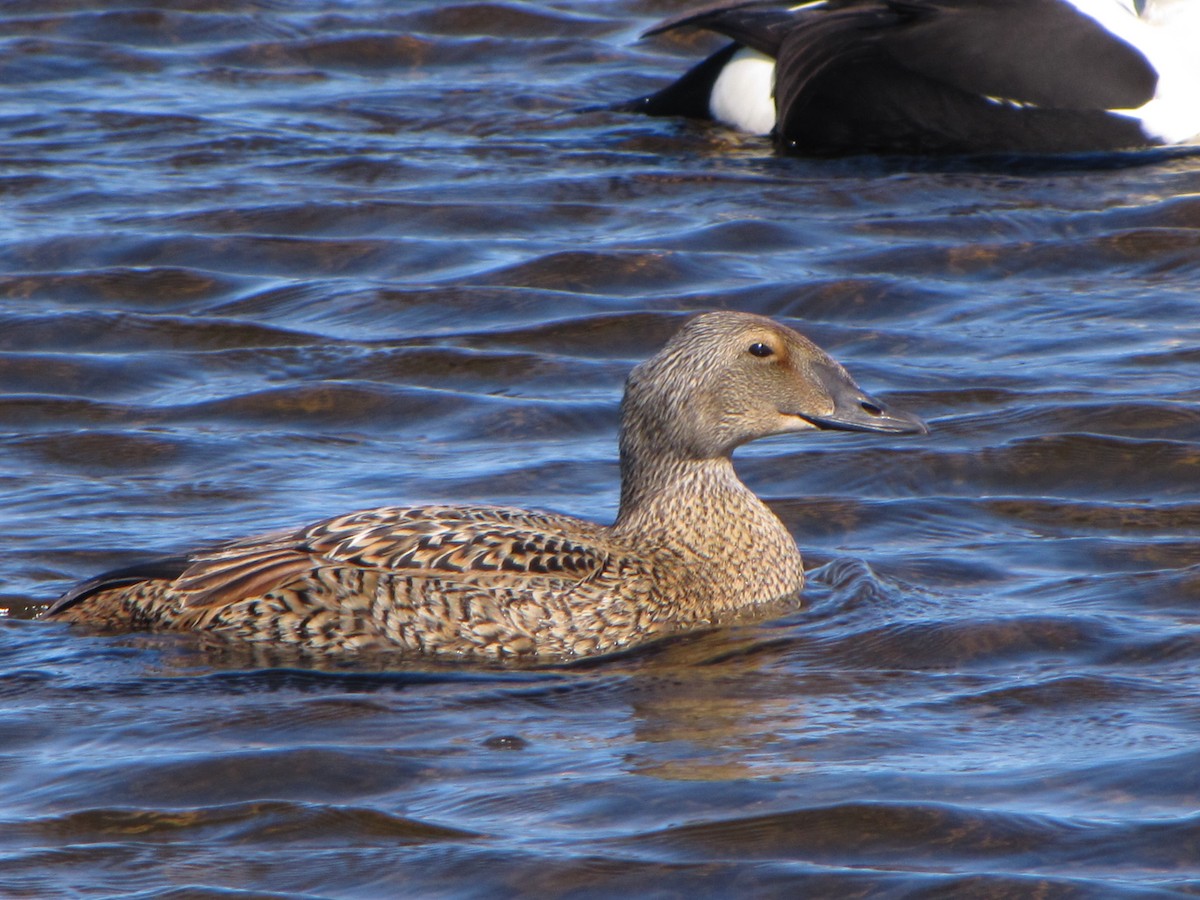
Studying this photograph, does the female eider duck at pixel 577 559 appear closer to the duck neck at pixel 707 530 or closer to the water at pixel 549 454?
the duck neck at pixel 707 530

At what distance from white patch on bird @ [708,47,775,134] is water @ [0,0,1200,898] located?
194 millimetres

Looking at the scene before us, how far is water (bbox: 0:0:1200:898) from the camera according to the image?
16.7 ft

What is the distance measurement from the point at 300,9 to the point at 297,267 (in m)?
4.75

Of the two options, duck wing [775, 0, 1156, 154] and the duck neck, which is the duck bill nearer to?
the duck neck

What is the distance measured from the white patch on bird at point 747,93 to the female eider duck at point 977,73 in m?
0.15

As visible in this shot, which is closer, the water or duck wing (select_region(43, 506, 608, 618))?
the water

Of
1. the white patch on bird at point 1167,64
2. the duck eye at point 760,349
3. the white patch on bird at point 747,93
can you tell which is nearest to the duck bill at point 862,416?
the duck eye at point 760,349

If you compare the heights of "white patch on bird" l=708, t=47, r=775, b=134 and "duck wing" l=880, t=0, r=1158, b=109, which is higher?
"duck wing" l=880, t=0, r=1158, b=109

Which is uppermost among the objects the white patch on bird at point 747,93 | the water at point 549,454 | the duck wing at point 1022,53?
the duck wing at point 1022,53

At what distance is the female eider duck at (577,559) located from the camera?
6.32 m

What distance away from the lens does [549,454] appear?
7977 mm

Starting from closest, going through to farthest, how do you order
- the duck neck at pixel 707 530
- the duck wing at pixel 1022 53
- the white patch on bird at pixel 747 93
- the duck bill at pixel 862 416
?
1. the duck neck at pixel 707 530
2. the duck bill at pixel 862 416
3. the duck wing at pixel 1022 53
4. the white patch on bird at pixel 747 93

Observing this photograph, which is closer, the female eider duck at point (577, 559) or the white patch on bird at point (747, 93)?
the female eider duck at point (577, 559)

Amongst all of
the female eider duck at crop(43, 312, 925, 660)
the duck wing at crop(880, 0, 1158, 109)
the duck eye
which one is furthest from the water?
the duck eye
